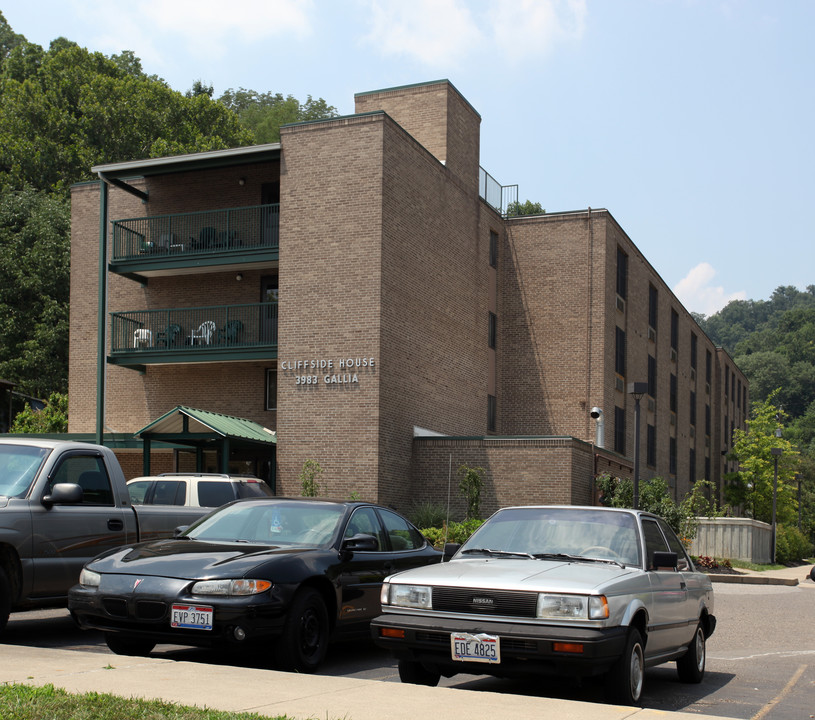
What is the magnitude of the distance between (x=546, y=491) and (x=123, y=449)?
1282 cm

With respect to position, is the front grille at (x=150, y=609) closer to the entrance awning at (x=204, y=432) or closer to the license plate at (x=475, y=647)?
the license plate at (x=475, y=647)

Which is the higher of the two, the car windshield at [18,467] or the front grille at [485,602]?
the car windshield at [18,467]

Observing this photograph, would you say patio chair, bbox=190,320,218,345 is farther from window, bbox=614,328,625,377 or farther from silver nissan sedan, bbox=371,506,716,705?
silver nissan sedan, bbox=371,506,716,705

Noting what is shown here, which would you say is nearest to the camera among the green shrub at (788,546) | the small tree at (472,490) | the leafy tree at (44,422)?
the small tree at (472,490)

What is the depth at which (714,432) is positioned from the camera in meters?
66.4

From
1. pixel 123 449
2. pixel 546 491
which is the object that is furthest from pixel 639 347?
pixel 123 449

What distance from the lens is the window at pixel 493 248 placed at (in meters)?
37.8

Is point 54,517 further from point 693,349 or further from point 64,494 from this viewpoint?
point 693,349

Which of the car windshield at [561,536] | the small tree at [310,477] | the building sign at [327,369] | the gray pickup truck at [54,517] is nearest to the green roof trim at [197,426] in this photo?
the small tree at [310,477]

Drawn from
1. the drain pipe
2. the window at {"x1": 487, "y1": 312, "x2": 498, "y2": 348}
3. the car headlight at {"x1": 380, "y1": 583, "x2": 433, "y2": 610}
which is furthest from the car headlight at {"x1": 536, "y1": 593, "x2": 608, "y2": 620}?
the window at {"x1": 487, "y1": 312, "x2": 498, "y2": 348}

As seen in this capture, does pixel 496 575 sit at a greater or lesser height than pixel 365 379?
lesser

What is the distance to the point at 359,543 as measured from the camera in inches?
373

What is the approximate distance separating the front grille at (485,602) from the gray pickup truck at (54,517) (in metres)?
3.90

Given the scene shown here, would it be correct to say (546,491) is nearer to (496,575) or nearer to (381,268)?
(381,268)
